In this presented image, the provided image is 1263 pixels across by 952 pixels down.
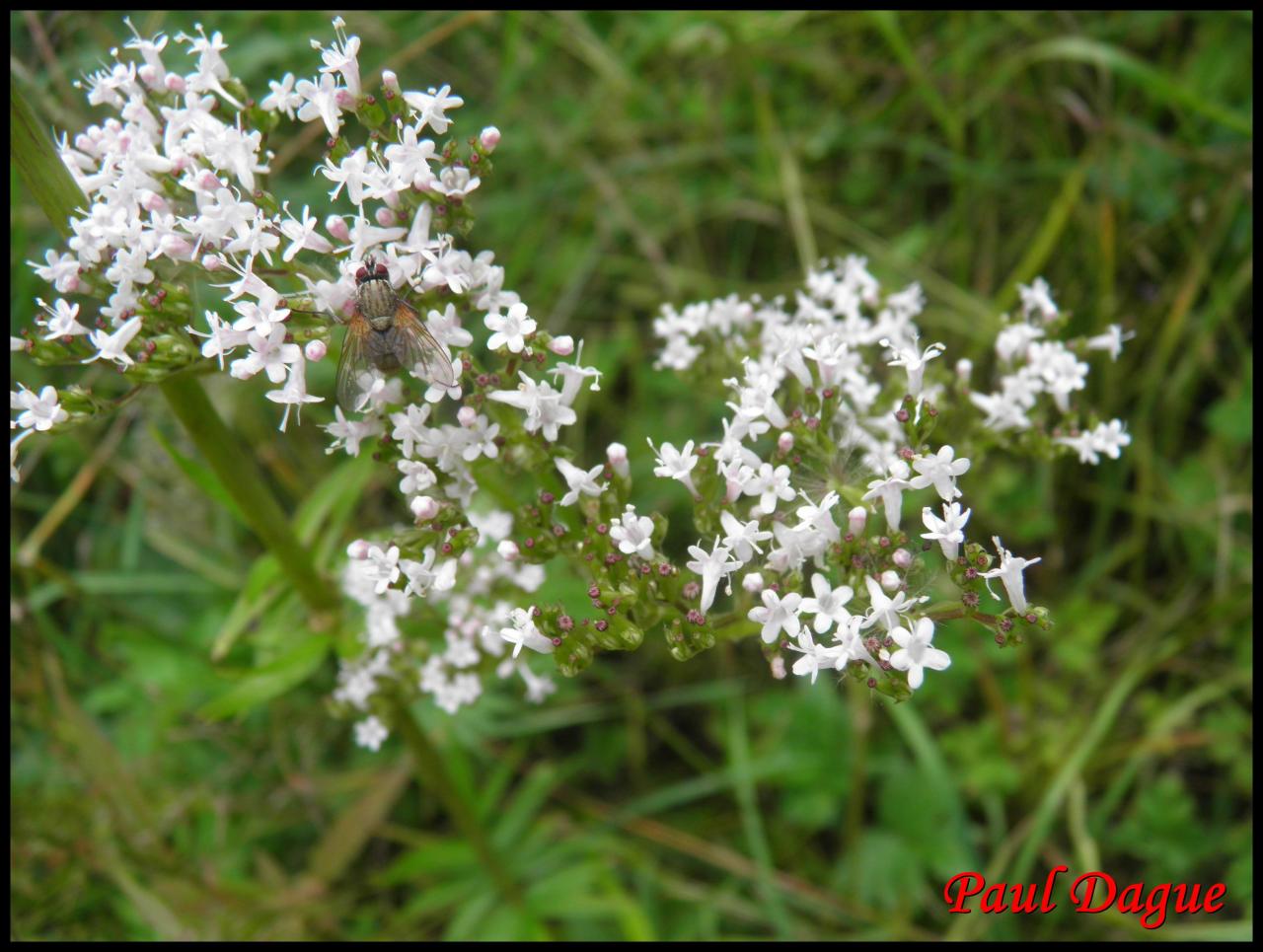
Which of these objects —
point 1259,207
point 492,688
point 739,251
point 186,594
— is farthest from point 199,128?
point 1259,207

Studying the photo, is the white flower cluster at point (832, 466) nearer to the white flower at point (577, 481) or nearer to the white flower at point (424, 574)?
the white flower at point (577, 481)

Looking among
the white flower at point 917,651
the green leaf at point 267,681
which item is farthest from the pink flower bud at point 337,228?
the white flower at point 917,651

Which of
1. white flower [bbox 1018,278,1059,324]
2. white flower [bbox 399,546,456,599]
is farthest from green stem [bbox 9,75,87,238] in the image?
white flower [bbox 1018,278,1059,324]

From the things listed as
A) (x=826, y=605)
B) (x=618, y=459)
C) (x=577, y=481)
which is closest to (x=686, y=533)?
(x=618, y=459)

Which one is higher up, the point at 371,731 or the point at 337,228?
the point at 337,228

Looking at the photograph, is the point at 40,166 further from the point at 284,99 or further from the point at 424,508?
the point at 424,508
